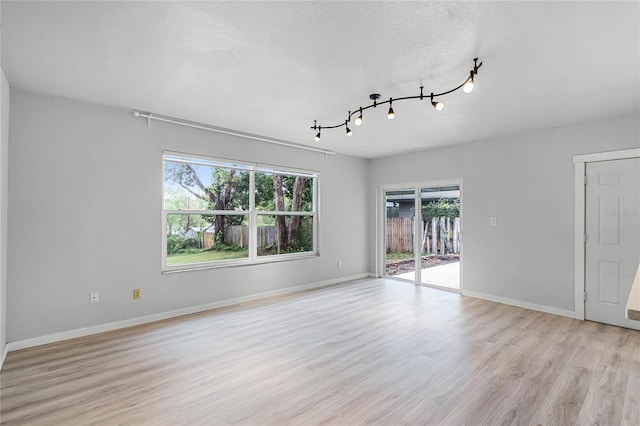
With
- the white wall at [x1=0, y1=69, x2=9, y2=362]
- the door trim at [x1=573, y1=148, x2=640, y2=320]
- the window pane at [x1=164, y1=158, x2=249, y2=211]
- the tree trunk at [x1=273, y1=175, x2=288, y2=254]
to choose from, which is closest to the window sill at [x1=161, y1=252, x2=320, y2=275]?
the tree trunk at [x1=273, y1=175, x2=288, y2=254]

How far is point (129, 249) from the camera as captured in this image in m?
3.74

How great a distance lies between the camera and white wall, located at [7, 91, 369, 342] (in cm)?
312

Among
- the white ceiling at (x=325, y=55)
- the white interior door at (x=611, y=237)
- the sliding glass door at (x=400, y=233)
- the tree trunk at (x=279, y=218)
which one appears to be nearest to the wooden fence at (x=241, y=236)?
the tree trunk at (x=279, y=218)

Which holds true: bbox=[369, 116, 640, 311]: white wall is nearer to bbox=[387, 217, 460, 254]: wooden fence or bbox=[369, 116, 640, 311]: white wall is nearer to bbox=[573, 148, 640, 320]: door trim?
bbox=[573, 148, 640, 320]: door trim

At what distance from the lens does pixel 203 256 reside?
445cm

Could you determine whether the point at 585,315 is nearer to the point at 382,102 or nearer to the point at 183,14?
the point at 382,102

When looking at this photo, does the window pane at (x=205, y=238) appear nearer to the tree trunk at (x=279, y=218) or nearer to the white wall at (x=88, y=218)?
the white wall at (x=88, y=218)

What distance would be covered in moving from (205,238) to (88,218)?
1.40 metres

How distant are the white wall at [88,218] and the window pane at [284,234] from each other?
79cm

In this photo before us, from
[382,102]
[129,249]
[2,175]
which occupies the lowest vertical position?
[129,249]

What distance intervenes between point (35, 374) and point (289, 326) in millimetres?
2267

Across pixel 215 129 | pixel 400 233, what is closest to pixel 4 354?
pixel 215 129

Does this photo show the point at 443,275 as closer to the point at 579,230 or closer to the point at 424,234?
the point at 424,234

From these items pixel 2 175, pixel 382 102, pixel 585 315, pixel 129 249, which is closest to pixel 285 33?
pixel 382 102
